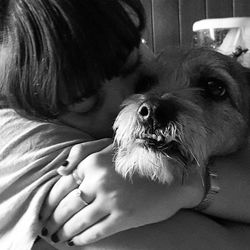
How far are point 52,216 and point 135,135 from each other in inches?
8.8

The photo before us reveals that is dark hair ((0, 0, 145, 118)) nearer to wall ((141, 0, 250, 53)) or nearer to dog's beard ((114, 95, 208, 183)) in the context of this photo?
dog's beard ((114, 95, 208, 183))

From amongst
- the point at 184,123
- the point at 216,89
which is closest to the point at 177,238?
the point at 184,123

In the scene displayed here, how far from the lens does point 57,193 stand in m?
0.91

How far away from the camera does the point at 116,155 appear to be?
0.95 metres

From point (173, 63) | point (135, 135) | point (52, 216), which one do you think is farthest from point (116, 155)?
point (173, 63)

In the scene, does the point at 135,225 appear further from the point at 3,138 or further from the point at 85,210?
the point at 3,138

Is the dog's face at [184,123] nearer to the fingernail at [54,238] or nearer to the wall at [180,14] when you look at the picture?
the fingernail at [54,238]

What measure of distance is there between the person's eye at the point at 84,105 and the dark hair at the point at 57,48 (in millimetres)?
29

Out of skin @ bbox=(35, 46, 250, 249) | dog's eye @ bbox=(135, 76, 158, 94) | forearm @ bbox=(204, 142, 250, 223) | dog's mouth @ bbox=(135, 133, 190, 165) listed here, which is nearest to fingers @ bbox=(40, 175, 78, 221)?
skin @ bbox=(35, 46, 250, 249)

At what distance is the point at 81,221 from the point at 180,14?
9.41ft

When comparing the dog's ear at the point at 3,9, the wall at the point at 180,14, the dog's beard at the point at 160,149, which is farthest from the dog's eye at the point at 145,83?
the wall at the point at 180,14

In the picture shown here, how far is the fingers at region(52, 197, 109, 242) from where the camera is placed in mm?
858

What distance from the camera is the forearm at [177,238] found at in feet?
2.93

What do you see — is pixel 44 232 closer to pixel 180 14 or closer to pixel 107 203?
pixel 107 203
